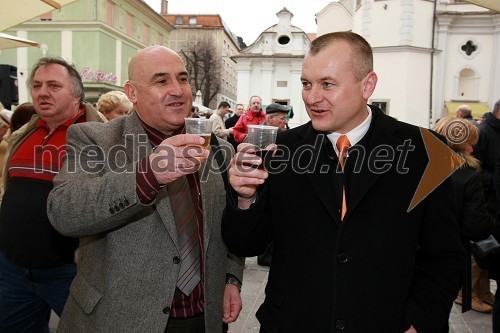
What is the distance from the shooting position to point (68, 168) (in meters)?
2.09

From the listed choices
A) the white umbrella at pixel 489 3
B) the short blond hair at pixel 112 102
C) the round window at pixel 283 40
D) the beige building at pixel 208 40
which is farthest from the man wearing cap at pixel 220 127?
the beige building at pixel 208 40

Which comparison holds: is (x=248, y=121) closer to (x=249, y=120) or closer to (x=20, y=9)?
(x=249, y=120)

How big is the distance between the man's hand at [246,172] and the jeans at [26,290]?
70.6 inches

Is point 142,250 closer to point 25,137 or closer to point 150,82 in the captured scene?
point 150,82

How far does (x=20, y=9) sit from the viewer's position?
382cm

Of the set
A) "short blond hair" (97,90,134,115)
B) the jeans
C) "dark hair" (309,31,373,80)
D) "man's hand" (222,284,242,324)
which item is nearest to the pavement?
the jeans

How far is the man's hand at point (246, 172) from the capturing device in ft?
5.75

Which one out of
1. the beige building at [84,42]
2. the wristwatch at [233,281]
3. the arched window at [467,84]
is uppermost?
Answer: the beige building at [84,42]

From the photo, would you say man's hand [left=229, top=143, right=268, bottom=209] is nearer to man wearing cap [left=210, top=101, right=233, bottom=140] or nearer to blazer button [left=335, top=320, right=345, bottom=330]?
blazer button [left=335, top=320, right=345, bottom=330]

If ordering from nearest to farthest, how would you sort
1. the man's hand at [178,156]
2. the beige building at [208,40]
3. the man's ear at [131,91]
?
the man's hand at [178,156] < the man's ear at [131,91] < the beige building at [208,40]

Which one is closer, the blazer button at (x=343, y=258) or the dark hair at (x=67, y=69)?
the blazer button at (x=343, y=258)

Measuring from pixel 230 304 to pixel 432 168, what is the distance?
1447mm

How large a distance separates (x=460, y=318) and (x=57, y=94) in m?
4.92

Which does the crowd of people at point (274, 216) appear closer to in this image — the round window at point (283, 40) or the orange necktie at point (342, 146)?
the orange necktie at point (342, 146)
